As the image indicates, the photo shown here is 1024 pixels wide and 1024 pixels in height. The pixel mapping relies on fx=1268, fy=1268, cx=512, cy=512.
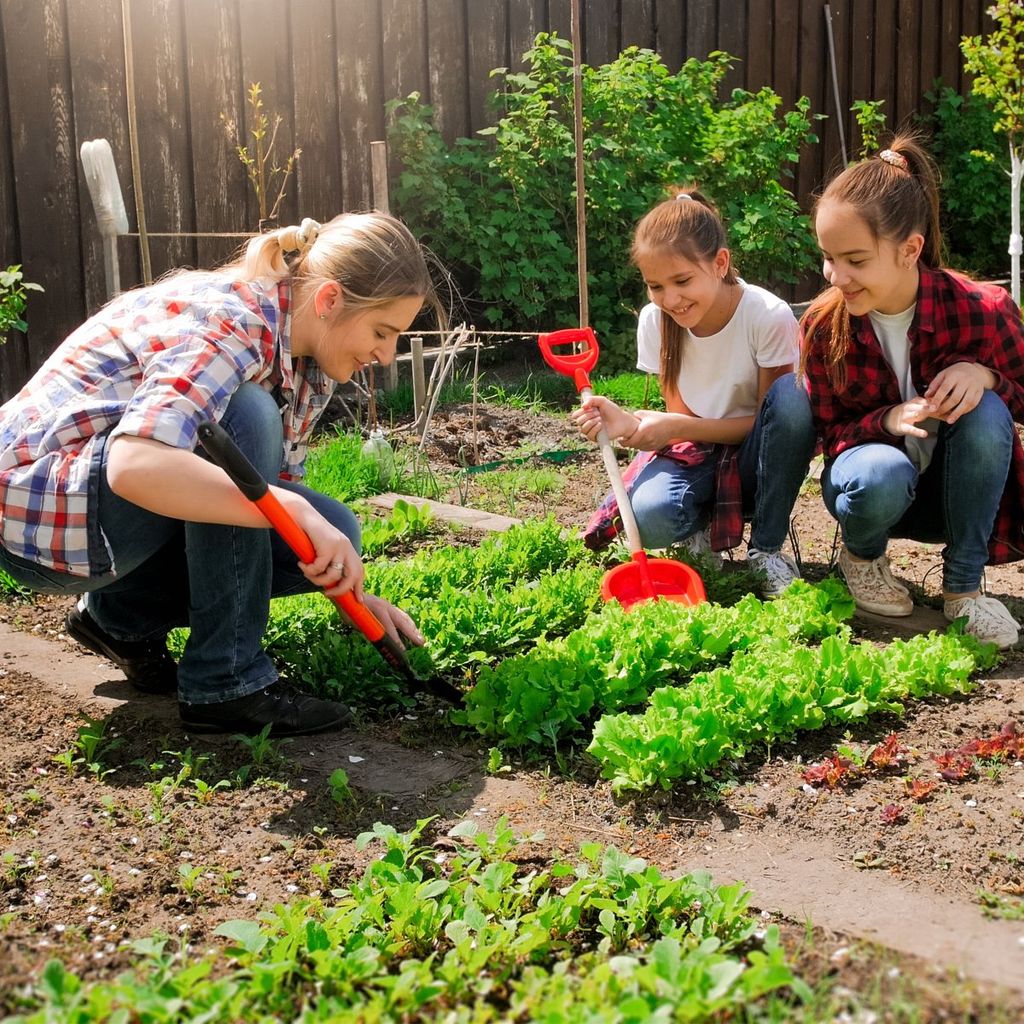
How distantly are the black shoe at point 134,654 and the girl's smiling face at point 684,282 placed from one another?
1.66 m

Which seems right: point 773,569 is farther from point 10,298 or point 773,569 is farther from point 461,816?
point 10,298

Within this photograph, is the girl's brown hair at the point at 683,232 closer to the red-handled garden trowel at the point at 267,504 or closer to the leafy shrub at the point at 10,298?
the red-handled garden trowel at the point at 267,504

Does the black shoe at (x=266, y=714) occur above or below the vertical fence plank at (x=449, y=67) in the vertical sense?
below

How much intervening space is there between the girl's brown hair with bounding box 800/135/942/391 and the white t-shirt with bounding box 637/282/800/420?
243 millimetres

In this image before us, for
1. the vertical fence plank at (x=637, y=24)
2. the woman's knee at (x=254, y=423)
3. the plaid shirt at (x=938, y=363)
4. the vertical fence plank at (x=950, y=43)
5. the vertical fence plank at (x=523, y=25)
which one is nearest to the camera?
the woman's knee at (x=254, y=423)

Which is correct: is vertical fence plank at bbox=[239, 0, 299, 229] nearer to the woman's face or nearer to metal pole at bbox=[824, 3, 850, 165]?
the woman's face

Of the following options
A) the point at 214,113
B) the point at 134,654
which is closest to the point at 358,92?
the point at 214,113

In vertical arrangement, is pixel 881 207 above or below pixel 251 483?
above

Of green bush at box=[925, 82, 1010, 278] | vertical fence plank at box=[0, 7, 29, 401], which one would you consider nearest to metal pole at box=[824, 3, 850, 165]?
green bush at box=[925, 82, 1010, 278]

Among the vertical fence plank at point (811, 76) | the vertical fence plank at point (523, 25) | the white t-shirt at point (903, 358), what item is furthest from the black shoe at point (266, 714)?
the vertical fence plank at point (811, 76)

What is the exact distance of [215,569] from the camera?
2.65m

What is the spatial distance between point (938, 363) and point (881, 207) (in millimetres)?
441

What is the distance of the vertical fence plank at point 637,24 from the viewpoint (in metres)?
8.04

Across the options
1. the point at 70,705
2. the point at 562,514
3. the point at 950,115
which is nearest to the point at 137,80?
the point at 562,514
